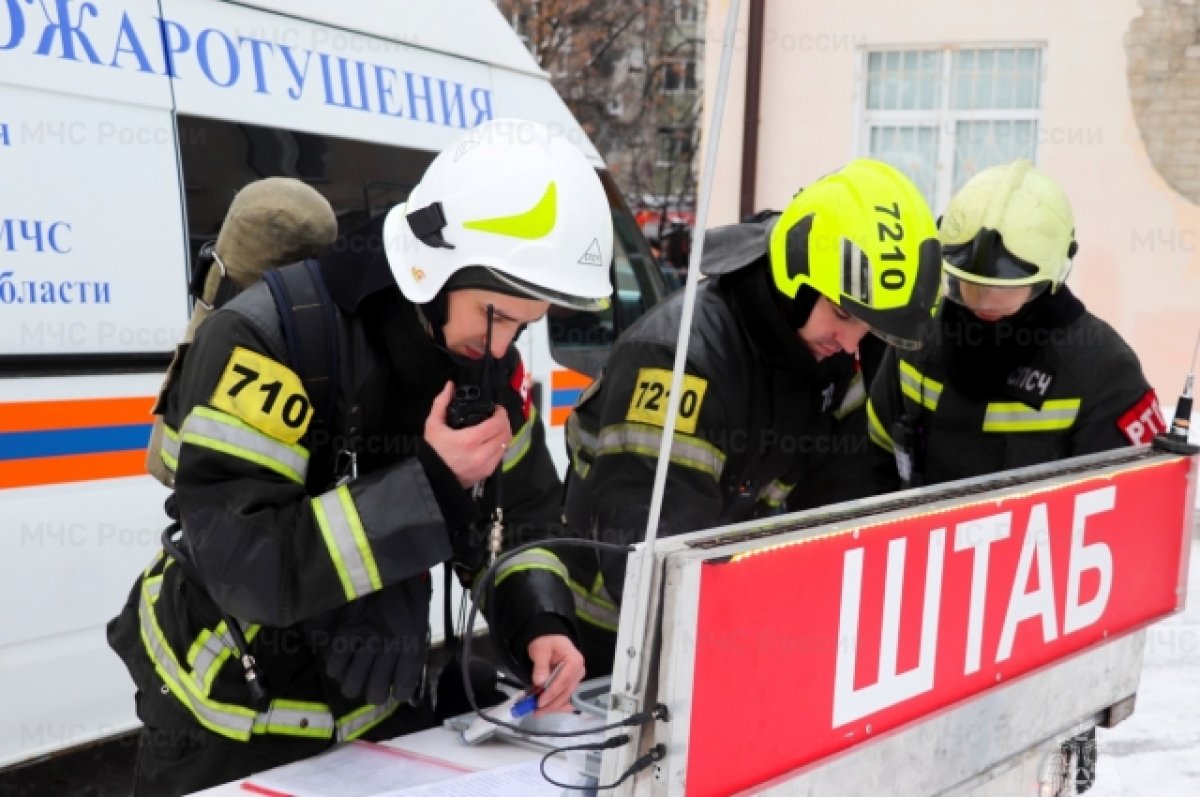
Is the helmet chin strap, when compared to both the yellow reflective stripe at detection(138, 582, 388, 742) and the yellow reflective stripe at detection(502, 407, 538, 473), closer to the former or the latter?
the yellow reflective stripe at detection(502, 407, 538, 473)

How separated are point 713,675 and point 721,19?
1168cm

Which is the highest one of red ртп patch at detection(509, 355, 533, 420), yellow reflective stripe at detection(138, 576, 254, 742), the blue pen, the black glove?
red ртп patch at detection(509, 355, 533, 420)

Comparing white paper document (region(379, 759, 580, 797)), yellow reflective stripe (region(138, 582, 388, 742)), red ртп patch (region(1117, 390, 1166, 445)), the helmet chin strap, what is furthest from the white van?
red ртп patch (region(1117, 390, 1166, 445))

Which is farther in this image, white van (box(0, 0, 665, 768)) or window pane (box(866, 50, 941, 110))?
window pane (box(866, 50, 941, 110))

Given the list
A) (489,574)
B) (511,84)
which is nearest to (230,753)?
(489,574)

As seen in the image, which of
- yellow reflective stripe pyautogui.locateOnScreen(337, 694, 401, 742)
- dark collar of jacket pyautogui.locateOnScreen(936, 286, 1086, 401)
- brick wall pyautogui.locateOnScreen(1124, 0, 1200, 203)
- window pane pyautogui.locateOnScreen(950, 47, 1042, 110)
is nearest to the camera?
yellow reflective stripe pyautogui.locateOnScreen(337, 694, 401, 742)

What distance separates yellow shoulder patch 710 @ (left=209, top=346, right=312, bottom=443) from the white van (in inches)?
59.4

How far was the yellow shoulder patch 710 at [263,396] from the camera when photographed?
1.76 meters

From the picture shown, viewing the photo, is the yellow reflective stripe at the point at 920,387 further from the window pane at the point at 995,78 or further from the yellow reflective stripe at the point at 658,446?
the window pane at the point at 995,78

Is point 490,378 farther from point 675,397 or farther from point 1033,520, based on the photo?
point 1033,520

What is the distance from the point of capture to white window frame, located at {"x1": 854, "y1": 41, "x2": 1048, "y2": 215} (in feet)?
37.2

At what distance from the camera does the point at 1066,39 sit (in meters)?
11.0

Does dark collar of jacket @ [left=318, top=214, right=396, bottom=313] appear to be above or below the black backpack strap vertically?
above

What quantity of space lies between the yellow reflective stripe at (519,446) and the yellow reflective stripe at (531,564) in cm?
15
